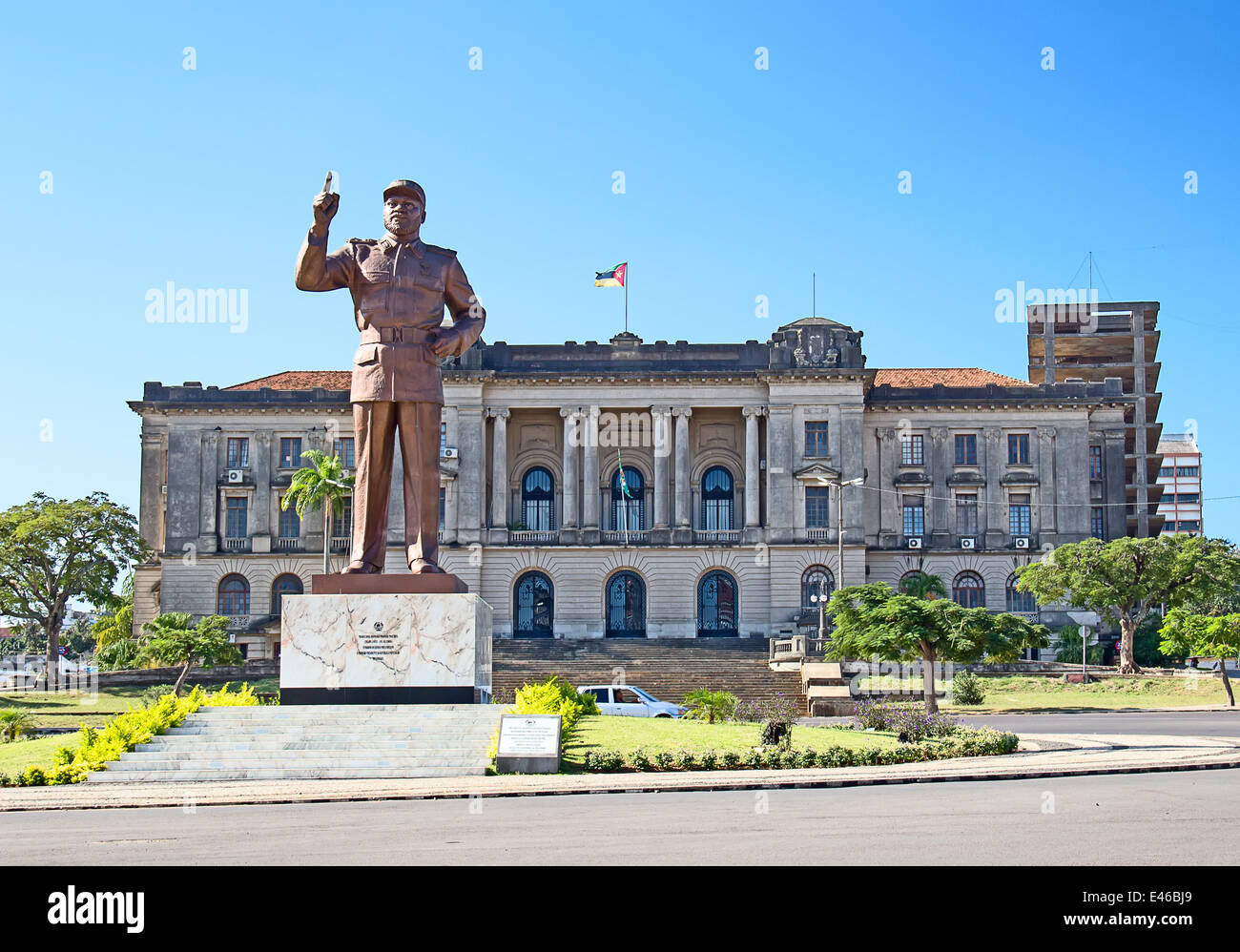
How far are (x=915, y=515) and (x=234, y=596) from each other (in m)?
32.2

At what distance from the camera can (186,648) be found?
1950 inches

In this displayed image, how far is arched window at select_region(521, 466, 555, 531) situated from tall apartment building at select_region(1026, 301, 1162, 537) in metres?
39.3

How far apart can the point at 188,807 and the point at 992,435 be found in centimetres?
5716

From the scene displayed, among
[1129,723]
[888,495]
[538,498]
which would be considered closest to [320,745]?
[1129,723]

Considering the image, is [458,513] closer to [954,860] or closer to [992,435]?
[992,435]

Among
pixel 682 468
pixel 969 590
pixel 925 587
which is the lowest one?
pixel 969 590

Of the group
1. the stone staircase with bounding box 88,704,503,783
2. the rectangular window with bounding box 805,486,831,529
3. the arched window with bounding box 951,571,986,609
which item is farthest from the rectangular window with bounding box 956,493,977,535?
the stone staircase with bounding box 88,704,503,783

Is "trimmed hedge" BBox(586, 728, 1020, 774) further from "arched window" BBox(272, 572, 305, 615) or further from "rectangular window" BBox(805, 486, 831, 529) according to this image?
"arched window" BBox(272, 572, 305, 615)

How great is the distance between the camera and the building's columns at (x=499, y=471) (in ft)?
215

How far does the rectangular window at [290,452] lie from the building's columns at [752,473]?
21246 millimetres

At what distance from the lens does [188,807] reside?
16.0 metres

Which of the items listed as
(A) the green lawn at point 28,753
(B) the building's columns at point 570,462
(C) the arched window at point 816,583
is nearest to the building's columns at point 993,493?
(C) the arched window at point 816,583

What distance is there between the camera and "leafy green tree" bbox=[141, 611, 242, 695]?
1951 inches

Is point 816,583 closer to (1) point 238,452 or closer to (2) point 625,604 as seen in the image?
(2) point 625,604
